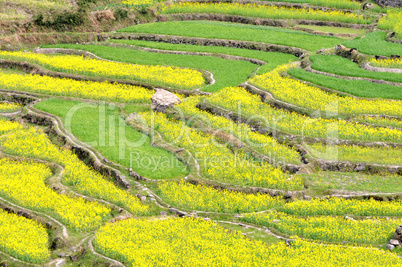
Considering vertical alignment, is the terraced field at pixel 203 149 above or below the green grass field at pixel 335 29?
below

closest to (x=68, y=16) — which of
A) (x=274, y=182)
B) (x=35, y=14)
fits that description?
(x=35, y=14)

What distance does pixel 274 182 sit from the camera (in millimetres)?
20859

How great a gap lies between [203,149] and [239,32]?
2042cm

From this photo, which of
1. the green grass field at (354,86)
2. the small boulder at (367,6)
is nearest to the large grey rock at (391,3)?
the small boulder at (367,6)

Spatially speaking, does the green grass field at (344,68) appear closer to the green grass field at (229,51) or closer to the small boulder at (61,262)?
the green grass field at (229,51)

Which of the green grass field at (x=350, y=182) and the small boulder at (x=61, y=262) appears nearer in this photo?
the small boulder at (x=61, y=262)

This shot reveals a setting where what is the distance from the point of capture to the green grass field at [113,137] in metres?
22.3

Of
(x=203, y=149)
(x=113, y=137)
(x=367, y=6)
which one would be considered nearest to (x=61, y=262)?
(x=203, y=149)

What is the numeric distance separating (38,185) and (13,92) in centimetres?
1199

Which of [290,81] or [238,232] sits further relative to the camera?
[290,81]

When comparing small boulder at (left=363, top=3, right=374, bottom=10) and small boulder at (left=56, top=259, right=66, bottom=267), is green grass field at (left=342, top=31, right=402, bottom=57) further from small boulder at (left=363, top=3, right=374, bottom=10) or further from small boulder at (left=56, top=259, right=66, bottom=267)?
small boulder at (left=56, top=259, right=66, bottom=267)

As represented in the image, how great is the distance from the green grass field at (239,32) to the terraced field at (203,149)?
0.25 metres

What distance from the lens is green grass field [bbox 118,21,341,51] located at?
39.7 meters

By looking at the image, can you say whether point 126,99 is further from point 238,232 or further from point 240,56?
point 238,232
